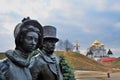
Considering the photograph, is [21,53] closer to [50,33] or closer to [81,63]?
[50,33]

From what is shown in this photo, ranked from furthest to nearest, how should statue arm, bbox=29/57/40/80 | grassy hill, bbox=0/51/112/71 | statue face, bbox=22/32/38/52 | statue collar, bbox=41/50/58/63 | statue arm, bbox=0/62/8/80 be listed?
1. grassy hill, bbox=0/51/112/71
2. statue collar, bbox=41/50/58/63
3. statue arm, bbox=29/57/40/80
4. statue face, bbox=22/32/38/52
5. statue arm, bbox=0/62/8/80

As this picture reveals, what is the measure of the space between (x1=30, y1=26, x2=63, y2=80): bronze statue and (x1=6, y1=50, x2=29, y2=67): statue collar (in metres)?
1.17

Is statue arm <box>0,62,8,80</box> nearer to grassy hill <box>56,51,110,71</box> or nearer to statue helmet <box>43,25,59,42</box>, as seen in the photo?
statue helmet <box>43,25,59,42</box>

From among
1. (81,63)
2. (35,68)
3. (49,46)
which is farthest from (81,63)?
(35,68)

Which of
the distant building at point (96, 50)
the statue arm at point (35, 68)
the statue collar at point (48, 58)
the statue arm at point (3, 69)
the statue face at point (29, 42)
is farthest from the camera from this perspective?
the distant building at point (96, 50)

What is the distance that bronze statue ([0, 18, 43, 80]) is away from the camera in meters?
2.33

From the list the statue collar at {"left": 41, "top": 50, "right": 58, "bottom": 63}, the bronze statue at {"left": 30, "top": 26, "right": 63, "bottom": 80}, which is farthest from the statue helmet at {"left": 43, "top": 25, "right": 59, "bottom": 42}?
the statue collar at {"left": 41, "top": 50, "right": 58, "bottom": 63}

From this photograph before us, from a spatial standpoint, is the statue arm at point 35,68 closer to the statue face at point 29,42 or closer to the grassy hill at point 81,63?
the statue face at point 29,42

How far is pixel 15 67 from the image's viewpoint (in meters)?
2.35

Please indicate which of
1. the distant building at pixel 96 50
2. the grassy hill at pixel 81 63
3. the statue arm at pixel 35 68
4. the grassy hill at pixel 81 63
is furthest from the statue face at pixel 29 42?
the distant building at pixel 96 50

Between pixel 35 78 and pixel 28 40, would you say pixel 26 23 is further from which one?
pixel 35 78

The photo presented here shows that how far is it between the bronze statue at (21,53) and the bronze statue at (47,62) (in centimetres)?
115

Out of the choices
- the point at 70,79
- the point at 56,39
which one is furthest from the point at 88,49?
the point at 56,39

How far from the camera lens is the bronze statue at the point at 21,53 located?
7.66 ft
